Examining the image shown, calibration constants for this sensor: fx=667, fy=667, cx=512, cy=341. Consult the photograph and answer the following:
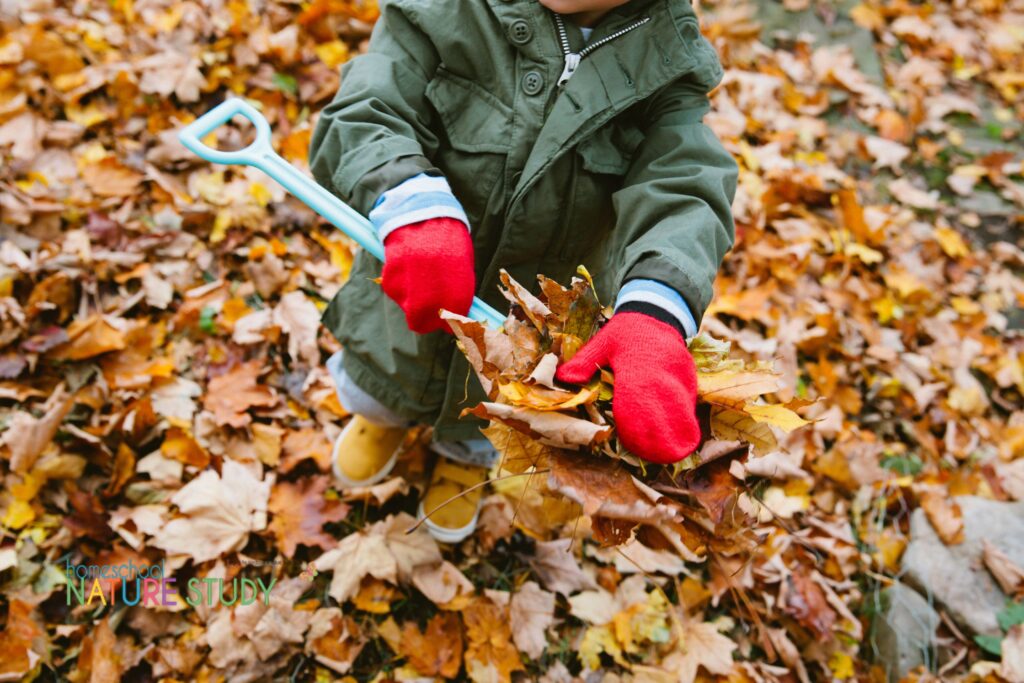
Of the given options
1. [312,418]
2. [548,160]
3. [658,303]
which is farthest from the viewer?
[312,418]

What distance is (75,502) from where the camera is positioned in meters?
1.86

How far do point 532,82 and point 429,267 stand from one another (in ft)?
1.53

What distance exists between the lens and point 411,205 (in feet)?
4.07

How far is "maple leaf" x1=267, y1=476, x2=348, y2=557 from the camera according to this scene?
6.43 feet

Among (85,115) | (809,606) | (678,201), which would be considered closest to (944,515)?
(809,606)

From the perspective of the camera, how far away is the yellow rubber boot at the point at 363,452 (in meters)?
2.04

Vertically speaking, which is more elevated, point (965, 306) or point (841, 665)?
point (965, 306)

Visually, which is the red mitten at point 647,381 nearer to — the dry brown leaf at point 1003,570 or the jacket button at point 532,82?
the jacket button at point 532,82

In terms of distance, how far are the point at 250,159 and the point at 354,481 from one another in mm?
1026

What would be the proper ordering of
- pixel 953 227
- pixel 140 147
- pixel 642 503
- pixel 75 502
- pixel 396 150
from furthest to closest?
1. pixel 953 227
2. pixel 140 147
3. pixel 75 502
4. pixel 396 150
5. pixel 642 503

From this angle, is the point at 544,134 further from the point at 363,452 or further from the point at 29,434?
the point at 29,434

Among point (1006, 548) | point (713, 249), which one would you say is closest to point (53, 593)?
point (713, 249)

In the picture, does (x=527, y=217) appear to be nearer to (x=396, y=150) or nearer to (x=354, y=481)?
(x=396, y=150)

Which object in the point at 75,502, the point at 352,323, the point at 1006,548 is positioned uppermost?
the point at 352,323
